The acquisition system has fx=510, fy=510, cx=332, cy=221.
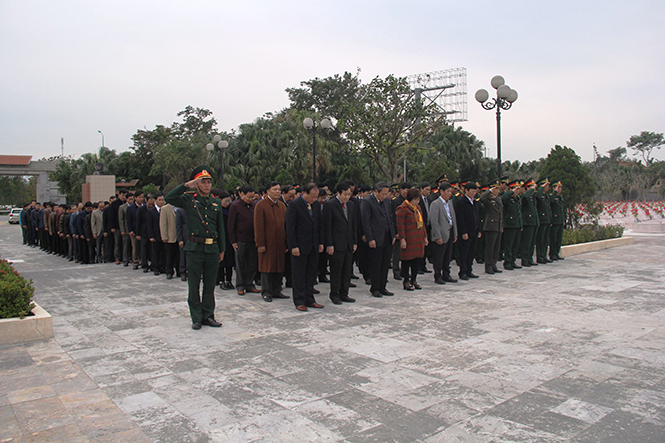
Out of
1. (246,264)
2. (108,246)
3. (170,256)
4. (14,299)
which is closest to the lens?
(14,299)

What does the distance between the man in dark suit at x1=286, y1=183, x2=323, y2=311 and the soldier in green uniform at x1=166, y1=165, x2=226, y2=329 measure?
1406mm

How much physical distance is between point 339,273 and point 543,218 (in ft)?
20.6

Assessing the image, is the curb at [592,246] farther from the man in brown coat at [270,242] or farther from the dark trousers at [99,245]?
the dark trousers at [99,245]

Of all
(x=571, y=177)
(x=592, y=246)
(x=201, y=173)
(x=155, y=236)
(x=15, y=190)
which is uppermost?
(x=15, y=190)

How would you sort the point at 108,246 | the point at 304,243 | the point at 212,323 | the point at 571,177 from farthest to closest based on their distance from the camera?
the point at 571,177 < the point at 108,246 < the point at 304,243 < the point at 212,323

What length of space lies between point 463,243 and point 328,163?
996 inches

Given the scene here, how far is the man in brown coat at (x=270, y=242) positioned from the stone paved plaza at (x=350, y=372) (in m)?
0.34

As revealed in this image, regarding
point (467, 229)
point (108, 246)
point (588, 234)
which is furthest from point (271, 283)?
point (588, 234)

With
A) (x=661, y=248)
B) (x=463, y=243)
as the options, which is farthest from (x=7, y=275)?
(x=661, y=248)

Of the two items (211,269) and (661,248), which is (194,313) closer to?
(211,269)

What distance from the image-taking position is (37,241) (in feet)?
67.6

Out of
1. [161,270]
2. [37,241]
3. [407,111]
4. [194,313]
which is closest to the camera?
[194,313]

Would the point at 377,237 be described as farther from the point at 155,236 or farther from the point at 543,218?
the point at 543,218

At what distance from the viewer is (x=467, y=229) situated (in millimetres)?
9922
